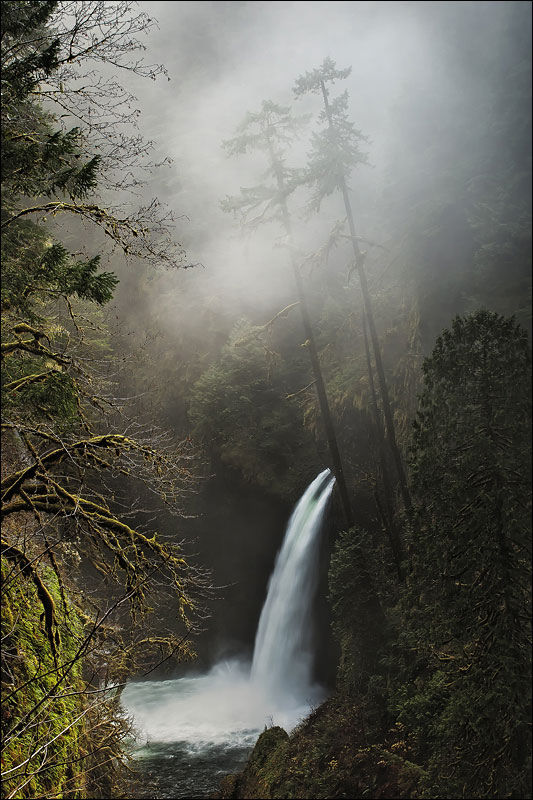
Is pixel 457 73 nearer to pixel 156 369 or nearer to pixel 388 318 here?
pixel 388 318

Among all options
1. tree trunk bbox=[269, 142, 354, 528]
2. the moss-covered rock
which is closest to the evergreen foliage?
the moss-covered rock

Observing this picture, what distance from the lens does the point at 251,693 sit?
47.5ft

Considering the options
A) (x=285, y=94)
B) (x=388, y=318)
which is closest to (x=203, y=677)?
(x=388, y=318)

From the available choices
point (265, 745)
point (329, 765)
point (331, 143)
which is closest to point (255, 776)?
point (265, 745)

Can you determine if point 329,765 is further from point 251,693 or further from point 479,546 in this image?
point 479,546

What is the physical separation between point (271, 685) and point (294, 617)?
1.97 metres

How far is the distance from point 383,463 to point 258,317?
12.1 meters

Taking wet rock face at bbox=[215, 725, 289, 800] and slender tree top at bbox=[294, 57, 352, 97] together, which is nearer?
wet rock face at bbox=[215, 725, 289, 800]

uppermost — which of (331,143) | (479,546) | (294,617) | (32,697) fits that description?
(331,143)

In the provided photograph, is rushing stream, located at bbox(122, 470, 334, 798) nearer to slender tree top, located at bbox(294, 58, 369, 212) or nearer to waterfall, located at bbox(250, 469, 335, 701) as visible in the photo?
waterfall, located at bbox(250, 469, 335, 701)

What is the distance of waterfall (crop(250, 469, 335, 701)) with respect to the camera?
13.9 m

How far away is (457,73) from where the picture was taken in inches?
226

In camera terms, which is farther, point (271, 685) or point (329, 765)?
point (271, 685)

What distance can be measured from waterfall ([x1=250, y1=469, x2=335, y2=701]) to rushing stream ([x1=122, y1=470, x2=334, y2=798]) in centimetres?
3
